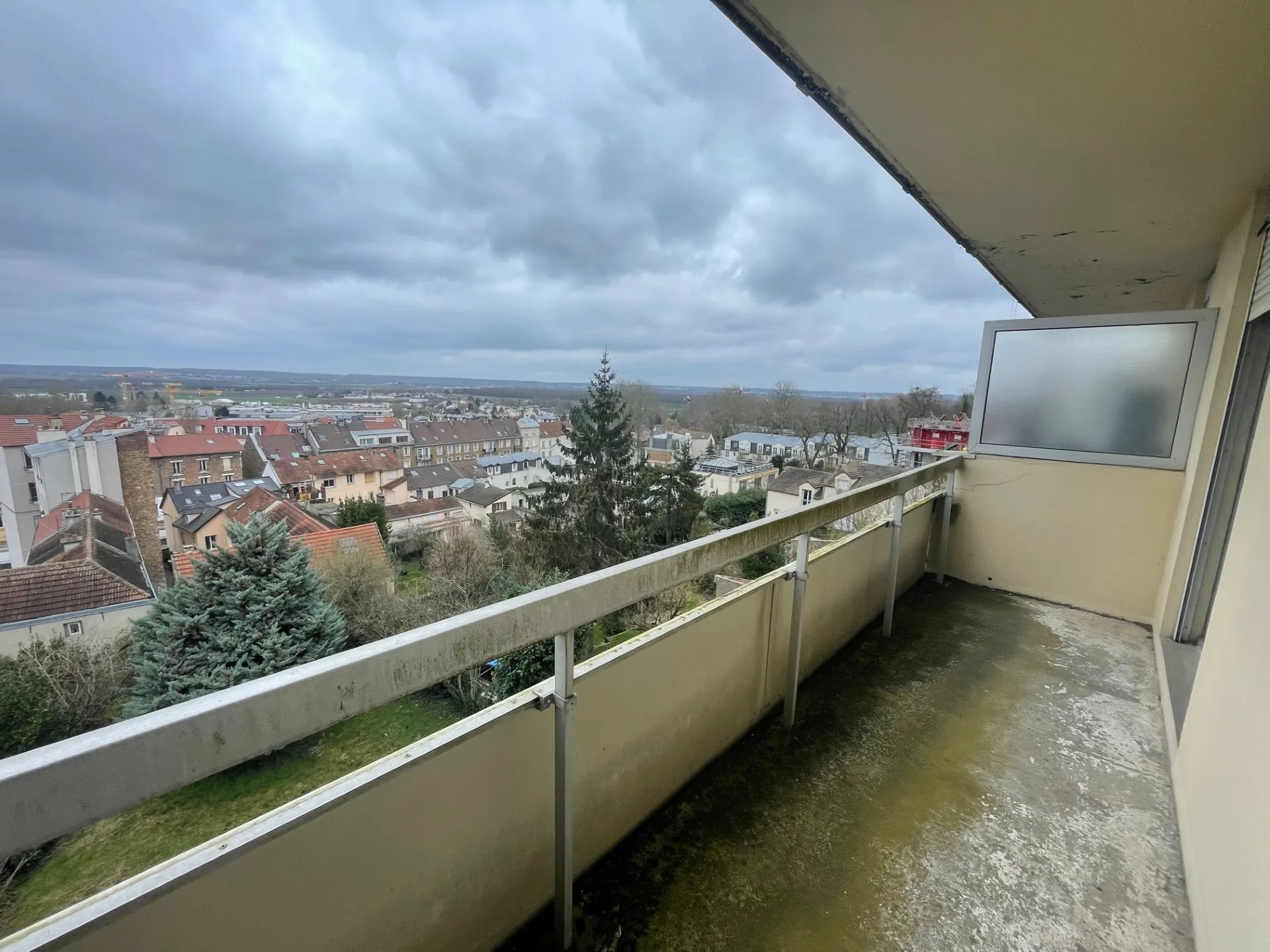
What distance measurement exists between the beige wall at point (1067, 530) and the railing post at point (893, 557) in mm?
1256

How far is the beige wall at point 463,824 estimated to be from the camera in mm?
705

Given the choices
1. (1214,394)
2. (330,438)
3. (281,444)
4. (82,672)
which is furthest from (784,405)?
(82,672)

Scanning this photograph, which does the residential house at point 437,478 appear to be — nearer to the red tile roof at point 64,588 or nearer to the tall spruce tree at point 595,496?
the tall spruce tree at point 595,496

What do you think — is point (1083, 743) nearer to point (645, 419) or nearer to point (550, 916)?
point (550, 916)

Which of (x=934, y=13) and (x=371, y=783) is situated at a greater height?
(x=934, y=13)

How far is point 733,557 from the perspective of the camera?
4.65 feet

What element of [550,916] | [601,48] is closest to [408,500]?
[601,48]

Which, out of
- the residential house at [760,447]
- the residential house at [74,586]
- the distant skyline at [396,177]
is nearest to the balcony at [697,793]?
the distant skyline at [396,177]

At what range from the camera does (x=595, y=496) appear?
62.2 feet

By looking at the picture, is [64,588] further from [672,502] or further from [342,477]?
[672,502]

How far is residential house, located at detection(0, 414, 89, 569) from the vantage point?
5148 mm

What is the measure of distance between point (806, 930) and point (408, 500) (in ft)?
69.3

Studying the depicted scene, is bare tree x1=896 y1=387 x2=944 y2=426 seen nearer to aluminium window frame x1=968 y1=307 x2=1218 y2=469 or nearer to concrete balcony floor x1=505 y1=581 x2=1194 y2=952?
aluminium window frame x1=968 y1=307 x2=1218 y2=469

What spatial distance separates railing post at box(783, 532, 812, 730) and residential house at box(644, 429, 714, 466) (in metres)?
18.2
